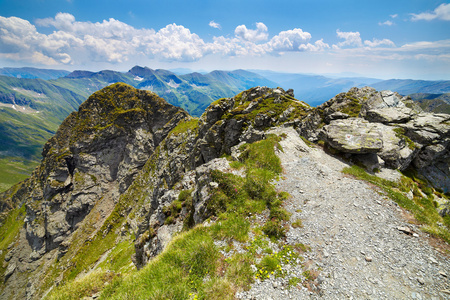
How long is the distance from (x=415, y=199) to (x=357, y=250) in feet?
58.2

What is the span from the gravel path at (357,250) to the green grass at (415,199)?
1057mm

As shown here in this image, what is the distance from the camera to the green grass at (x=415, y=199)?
1304 centimetres

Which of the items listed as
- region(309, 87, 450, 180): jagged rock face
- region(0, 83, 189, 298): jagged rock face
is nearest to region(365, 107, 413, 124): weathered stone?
region(309, 87, 450, 180): jagged rock face

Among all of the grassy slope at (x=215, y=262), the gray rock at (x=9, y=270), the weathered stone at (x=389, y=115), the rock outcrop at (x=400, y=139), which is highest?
the weathered stone at (x=389, y=115)

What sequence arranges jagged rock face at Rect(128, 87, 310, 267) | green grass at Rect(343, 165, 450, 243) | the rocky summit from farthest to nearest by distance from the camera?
1. jagged rock face at Rect(128, 87, 310, 267)
2. green grass at Rect(343, 165, 450, 243)
3. the rocky summit

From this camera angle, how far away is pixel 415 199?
71.6 ft

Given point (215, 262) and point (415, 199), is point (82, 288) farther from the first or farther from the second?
point (415, 199)

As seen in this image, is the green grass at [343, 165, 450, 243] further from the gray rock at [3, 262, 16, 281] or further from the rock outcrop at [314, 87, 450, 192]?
the gray rock at [3, 262, 16, 281]

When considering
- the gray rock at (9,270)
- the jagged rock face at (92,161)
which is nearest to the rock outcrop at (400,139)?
the jagged rock face at (92,161)

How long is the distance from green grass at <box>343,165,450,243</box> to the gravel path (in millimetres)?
1057

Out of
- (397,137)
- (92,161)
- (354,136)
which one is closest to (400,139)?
(397,137)

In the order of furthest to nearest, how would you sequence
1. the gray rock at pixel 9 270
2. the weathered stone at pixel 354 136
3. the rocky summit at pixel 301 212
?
the gray rock at pixel 9 270, the weathered stone at pixel 354 136, the rocky summit at pixel 301 212

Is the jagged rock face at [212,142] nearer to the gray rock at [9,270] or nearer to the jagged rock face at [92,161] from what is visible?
the jagged rock face at [92,161]

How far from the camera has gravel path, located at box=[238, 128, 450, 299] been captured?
9438 mm
